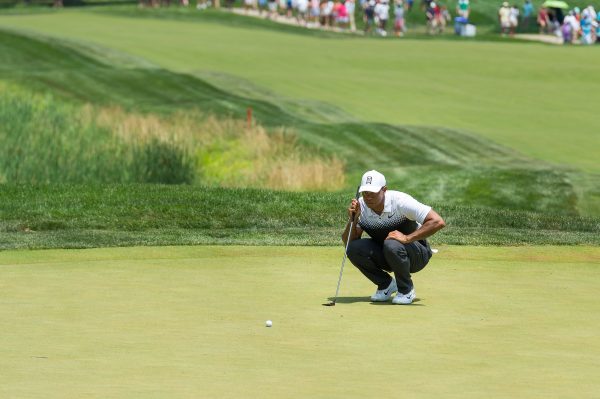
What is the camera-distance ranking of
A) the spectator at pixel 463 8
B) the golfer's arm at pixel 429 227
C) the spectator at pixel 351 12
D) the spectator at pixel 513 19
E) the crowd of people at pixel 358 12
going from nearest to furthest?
the golfer's arm at pixel 429 227 < the spectator at pixel 513 19 < the crowd of people at pixel 358 12 < the spectator at pixel 463 8 < the spectator at pixel 351 12

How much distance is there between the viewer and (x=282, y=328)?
11.7m

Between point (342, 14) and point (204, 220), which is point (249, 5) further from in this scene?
point (204, 220)

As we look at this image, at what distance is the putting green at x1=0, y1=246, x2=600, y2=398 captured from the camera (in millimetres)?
9445

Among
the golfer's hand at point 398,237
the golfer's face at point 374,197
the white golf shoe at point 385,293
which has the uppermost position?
the golfer's face at point 374,197

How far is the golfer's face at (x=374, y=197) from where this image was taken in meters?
13.0

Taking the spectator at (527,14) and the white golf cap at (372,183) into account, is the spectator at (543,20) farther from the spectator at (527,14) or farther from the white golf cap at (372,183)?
the white golf cap at (372,183)

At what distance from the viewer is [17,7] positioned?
87.2 metres

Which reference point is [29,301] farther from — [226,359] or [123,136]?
[123,136]

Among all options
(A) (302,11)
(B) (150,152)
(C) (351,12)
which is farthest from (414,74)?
(A) (302,11)

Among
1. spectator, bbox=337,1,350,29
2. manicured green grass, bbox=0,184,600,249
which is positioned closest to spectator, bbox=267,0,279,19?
spectator, bbox=337,1,350,29

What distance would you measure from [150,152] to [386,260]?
16.7 meters

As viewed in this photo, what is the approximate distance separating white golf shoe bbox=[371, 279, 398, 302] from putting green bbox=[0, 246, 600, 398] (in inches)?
6.8

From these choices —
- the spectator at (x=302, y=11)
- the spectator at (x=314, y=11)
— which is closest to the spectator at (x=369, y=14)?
the spectator at (x=314, y=11)

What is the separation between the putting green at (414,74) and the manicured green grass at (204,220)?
1090 centimetres
